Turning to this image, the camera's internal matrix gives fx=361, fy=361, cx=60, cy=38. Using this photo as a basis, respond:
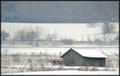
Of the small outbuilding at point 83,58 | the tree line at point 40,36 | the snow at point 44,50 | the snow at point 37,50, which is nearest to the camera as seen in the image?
the small outbuilding at point 83,58

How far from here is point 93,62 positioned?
19766 millimetres

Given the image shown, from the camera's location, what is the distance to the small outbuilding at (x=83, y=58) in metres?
19.7

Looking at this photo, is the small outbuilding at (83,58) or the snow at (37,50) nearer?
the small outbuilding at (83,58)

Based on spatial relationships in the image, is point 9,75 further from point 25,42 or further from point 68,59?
point 25,42

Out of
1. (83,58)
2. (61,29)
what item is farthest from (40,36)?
(83,58)

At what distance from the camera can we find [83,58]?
786 inches

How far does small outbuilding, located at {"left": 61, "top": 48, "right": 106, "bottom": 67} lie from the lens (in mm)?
19734

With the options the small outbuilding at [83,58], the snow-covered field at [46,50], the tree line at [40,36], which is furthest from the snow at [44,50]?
the small outbuilding at [83,58]

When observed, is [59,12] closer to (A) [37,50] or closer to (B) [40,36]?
(B) [40,36]

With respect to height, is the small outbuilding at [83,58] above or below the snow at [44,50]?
below

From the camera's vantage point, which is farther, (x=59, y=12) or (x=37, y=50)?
(x=59, y=12)

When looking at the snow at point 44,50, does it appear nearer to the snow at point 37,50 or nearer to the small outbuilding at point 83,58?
the snow at point 37,50

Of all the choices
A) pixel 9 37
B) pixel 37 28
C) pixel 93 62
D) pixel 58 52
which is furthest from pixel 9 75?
pixel 37 28

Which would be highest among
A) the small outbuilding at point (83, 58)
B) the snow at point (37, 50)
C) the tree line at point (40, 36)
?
the tree line at point (40, 36)
